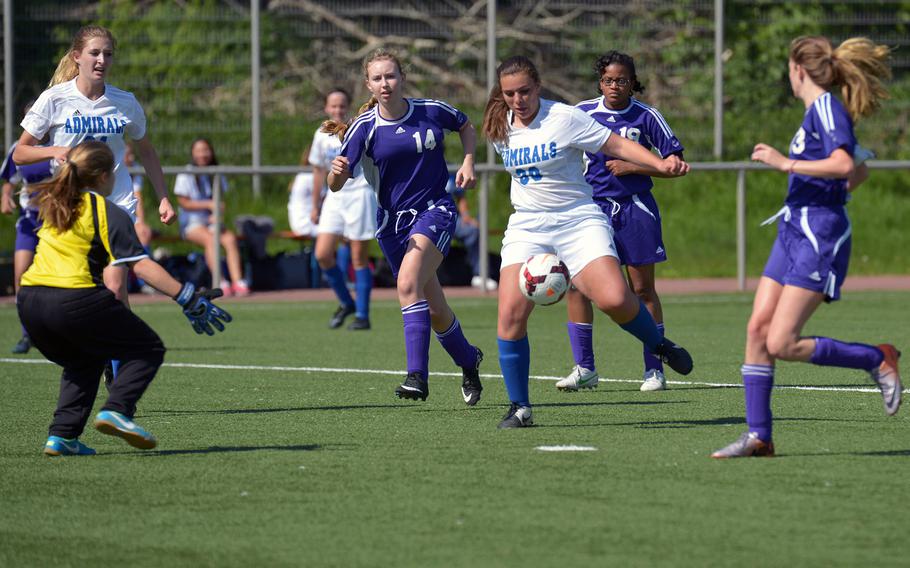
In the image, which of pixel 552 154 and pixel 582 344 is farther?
pixel 582 344

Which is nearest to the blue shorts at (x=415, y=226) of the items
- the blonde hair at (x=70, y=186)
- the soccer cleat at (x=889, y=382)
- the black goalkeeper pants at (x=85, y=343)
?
the black goalkeeper pants at (x=85, y=343)

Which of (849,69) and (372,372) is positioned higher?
(849,69)

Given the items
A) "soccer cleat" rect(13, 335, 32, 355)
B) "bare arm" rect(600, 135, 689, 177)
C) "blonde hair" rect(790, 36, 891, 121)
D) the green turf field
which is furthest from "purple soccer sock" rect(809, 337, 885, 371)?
"soccer cleat" rect(13, 335, 32, 355)

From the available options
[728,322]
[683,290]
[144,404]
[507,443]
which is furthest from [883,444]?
[683,290]

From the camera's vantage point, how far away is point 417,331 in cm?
884

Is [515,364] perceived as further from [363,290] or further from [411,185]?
[363,290]

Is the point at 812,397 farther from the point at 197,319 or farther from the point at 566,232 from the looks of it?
the point at 197,319

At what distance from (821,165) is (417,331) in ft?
9.86

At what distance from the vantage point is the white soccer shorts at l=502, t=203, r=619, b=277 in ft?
26.2

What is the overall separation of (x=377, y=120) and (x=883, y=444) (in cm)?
332

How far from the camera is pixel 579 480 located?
6312 mm

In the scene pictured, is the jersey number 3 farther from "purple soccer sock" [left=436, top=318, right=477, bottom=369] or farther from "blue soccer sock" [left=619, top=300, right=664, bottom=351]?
"blue soccer sock" [left=619, top=300, right=664, bottom=351]

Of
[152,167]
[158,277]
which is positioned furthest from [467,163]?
[158,277]

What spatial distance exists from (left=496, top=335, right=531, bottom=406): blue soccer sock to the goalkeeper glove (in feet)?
4.77
